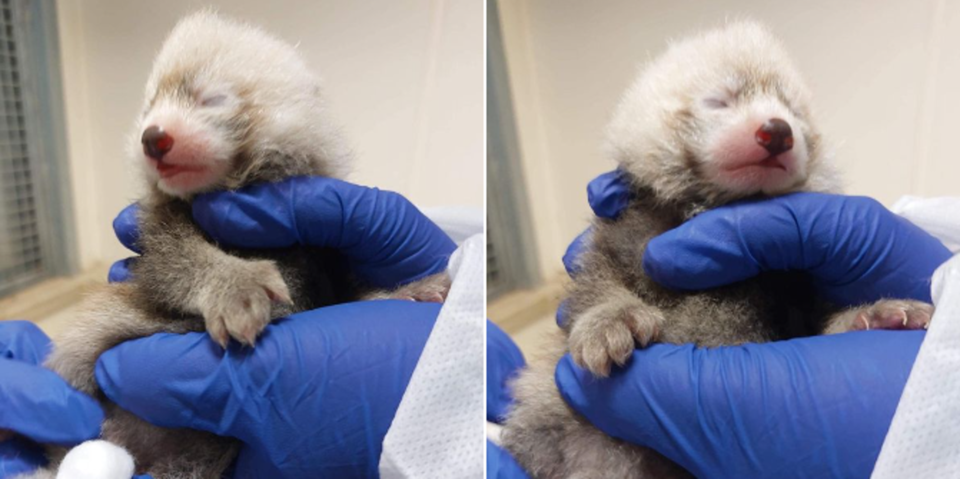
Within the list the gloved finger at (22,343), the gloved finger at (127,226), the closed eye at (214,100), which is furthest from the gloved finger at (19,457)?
the closed eye at (214,100)

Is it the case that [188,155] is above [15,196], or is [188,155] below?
above

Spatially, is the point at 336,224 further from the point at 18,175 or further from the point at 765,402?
the point at 18,175

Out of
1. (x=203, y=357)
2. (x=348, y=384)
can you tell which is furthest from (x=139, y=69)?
(x=348, y=384)

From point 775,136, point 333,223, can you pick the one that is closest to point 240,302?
point 333,223

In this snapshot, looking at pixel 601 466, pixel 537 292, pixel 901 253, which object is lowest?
pixel 537 292

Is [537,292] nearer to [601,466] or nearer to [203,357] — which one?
[601,466]

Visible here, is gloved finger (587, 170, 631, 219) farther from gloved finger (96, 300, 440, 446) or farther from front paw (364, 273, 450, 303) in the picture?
gloved finger (96, 300, 440, 446)

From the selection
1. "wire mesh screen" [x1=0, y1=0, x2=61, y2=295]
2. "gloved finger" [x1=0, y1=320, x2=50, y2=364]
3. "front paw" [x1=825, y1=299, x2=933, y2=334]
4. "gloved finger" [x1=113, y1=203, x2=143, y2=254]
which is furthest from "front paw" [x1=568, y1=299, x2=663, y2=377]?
"wire mesh screen" [x1=0, y1=0, x2=61, y2=295]
